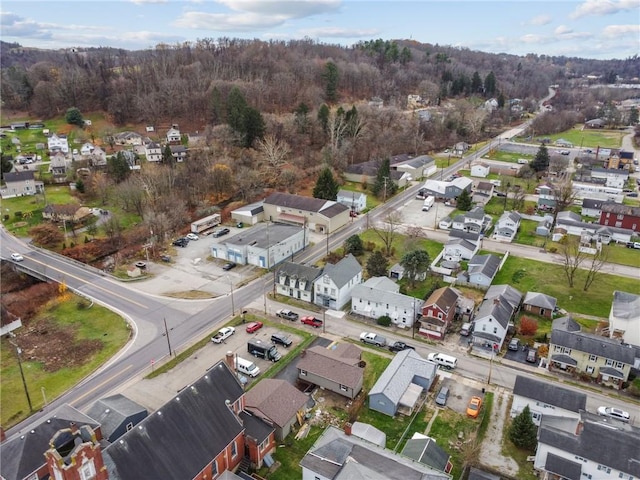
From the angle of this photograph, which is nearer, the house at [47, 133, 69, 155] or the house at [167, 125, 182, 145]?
the house at [47, 133, 69, 155]

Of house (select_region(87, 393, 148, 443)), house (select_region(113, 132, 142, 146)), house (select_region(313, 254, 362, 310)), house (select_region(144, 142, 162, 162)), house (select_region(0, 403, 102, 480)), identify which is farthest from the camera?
house (select_region(113, 132, 142, 146))

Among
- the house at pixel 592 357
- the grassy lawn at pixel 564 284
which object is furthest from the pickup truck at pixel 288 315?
the grassy lawn at pixel 564 284

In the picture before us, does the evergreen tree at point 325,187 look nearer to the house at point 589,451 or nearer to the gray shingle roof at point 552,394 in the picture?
the gray shingle roof at point 552,394

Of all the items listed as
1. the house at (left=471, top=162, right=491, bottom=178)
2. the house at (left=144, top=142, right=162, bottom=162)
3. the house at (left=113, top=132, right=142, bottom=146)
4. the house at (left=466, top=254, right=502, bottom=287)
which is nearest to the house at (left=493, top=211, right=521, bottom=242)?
the house at (left=466, top=254, right=502, bottom=287)

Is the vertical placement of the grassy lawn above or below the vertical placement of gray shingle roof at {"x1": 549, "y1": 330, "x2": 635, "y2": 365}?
below

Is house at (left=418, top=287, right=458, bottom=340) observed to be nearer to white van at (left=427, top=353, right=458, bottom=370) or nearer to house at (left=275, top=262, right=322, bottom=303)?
white van at (left=427, top=353, right=458, bottom=370)

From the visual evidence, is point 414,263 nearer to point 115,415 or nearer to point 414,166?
point 115,415
